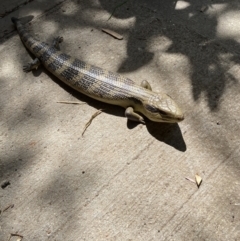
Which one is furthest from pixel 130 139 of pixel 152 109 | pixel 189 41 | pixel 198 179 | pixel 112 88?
pixel 189 41

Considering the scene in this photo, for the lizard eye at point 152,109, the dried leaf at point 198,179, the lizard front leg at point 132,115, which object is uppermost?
the lizard eye at point 152,109

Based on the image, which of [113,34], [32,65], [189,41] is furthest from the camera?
[113,34]

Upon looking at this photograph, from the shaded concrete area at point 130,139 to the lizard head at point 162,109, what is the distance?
0.18 meters

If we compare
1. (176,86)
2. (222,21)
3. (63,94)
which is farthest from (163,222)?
(222,21)

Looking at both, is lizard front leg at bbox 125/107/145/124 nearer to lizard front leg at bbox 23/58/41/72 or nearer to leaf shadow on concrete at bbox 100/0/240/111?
leaf shadow on concrete at bbox 100/0/240/111

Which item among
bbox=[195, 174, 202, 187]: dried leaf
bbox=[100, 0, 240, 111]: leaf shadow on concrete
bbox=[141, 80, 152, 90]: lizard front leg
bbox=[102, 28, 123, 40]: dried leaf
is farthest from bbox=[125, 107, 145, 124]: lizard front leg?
bbox=[102, 28, 123, 40]: dried leaf

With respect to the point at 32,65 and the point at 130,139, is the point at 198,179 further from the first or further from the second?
the point at 32,65

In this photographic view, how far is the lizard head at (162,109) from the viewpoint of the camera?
3.34 m

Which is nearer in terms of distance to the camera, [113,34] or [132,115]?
[132,115]

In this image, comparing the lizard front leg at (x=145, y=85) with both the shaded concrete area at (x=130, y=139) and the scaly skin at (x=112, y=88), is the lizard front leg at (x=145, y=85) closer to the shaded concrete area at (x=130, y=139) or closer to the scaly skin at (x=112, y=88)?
the scaly skin at (x=112, y=88)

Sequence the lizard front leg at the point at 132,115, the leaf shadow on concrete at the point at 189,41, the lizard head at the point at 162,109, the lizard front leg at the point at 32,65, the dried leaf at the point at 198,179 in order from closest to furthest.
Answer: the dried leaf at the point at 198,179 < the lizard head at the point at 162,109 < the lizard front leg at the point at 132,115 < the leaf shadow on concrete at the point at 189,41 < the lizard front leg at the point at 32,65

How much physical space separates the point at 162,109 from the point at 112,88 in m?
0.68

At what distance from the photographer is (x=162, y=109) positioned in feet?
11.0

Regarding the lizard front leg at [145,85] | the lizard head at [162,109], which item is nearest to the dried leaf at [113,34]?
the lizard front leg at [145,85]
